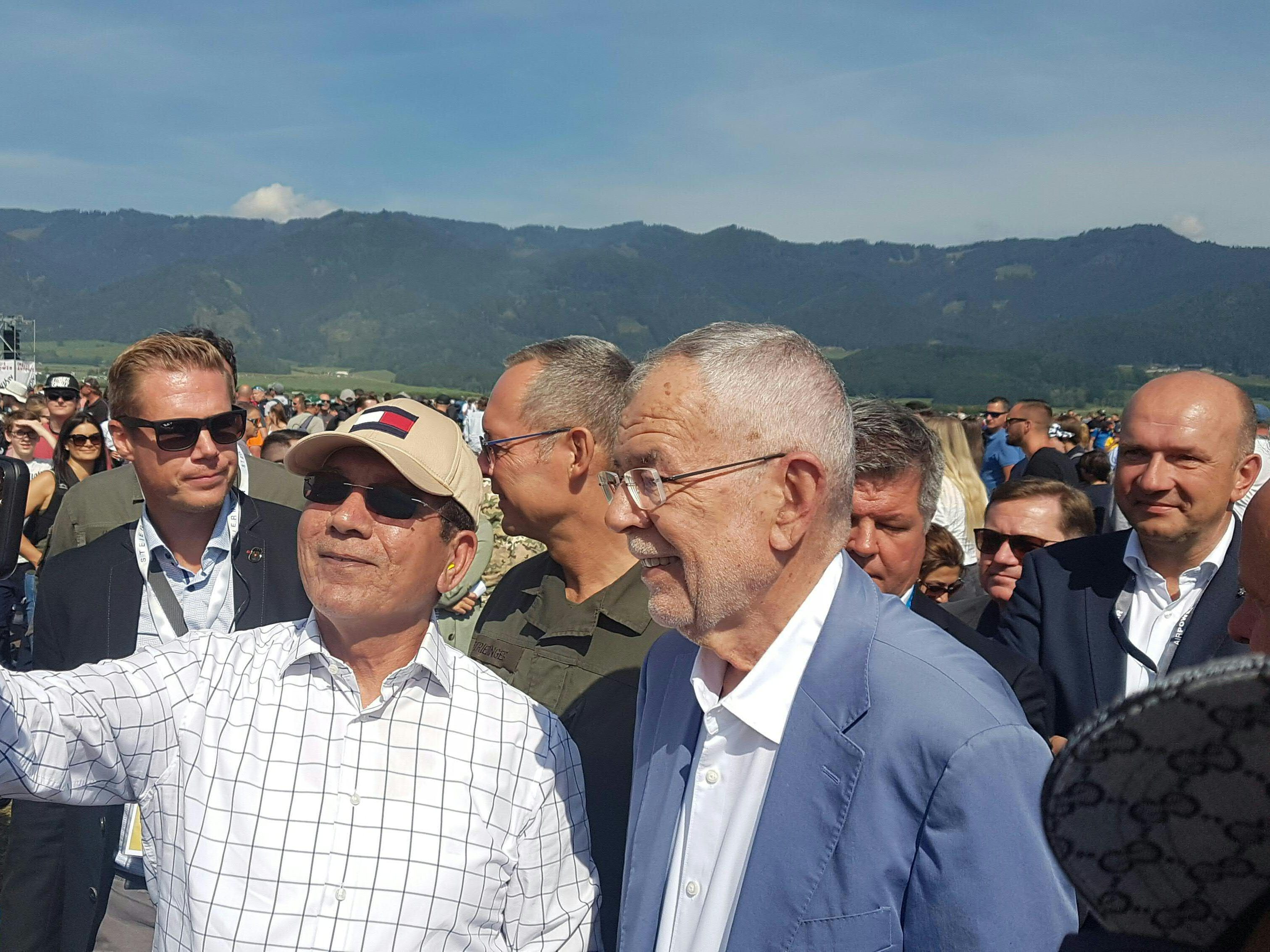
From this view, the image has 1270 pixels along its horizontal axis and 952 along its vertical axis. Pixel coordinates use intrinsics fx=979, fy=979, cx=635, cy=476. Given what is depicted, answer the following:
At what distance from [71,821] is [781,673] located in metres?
2.28

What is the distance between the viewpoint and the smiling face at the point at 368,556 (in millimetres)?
2197

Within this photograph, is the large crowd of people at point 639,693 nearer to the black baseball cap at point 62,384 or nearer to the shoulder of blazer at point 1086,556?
the shoulder of blazer at point 1086,556

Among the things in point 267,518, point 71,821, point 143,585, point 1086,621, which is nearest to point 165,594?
point 143,585

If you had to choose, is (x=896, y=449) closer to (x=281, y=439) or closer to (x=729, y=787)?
(x=729, y=787)

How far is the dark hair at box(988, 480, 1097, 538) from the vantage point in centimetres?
412

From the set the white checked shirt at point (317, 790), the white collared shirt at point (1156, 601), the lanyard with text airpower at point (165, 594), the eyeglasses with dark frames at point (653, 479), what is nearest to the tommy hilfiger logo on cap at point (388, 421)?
the white checked shirt at point (317, 790)

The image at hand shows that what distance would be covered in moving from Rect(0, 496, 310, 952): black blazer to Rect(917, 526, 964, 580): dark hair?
3.00 meters

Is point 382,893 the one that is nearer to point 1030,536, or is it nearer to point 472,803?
point 472,803

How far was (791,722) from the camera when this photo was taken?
5.75 ft

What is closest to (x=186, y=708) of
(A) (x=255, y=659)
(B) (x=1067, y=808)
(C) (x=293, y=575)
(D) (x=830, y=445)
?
(A) (x=255, y=659)

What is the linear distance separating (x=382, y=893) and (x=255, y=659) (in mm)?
584

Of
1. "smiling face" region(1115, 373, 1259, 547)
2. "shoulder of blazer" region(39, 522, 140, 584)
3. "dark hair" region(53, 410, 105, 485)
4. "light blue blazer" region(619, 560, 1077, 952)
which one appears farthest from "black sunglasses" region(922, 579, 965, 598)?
"dark hair" region(53, 410, 105, 485)

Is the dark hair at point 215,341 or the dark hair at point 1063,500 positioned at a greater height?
the dark hair at point 215,341

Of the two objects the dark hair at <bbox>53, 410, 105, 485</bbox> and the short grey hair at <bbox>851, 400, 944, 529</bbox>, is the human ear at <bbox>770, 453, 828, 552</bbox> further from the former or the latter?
the dark hair at <bbox>53, 410, 105, 485</bbox>
